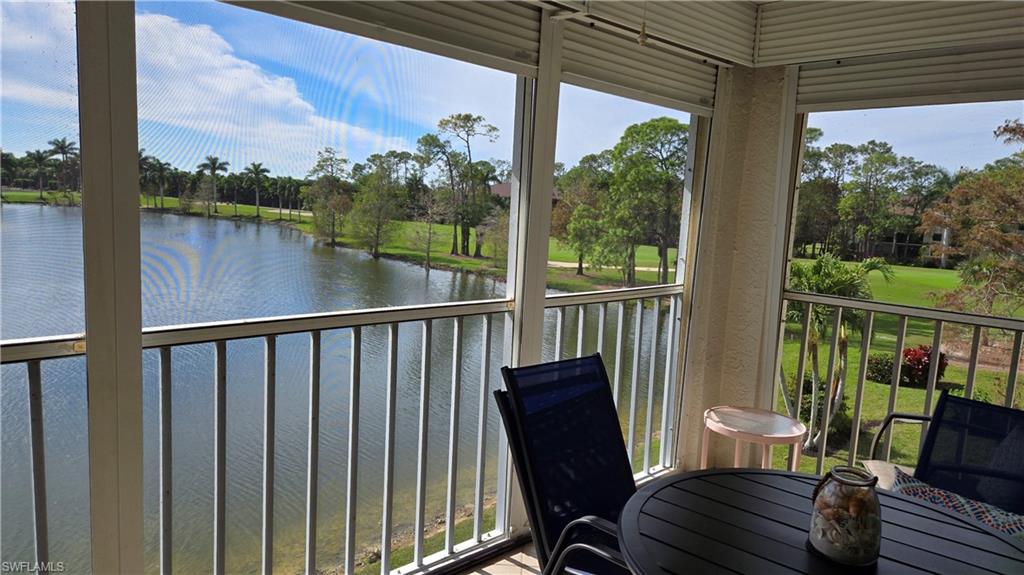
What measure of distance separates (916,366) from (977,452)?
62.0 inches

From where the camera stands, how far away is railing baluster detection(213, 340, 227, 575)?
6.91 feet

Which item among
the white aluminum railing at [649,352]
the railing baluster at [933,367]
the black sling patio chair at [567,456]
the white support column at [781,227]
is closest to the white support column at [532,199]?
the white aluminum railing at [649,352]

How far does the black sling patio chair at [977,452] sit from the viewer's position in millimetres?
2123

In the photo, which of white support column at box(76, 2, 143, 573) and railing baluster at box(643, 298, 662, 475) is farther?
railing baluster at box(643, 298, 662, 475)

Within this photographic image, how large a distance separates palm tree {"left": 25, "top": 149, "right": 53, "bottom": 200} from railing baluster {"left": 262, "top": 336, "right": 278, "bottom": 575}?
819 millimetres

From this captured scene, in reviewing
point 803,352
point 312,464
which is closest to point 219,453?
point 312,464

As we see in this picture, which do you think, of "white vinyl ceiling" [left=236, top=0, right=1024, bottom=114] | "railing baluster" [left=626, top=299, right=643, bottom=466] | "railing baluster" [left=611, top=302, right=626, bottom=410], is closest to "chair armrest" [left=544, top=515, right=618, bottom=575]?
"white vinyl ceiling" [left=236, top=0, right=1024, bottom=114]

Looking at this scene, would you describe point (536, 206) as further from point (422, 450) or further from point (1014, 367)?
point (1014, 367)

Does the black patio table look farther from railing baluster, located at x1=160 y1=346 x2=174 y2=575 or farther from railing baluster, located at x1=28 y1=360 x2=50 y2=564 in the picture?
railing baluster, located at x1=28 y1=360 x2=50 y2=564

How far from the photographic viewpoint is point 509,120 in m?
2.75

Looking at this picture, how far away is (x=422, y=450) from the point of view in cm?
272

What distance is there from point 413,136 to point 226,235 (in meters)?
0.81

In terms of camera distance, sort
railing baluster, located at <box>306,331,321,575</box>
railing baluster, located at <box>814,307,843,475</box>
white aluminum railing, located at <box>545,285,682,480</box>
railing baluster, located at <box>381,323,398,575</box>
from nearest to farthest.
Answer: railing baluster, located at <box>306,331,321,575</box> < railing baluster, located at <box>381,323,398,575</box> < white aluminum railing, located at <box>545,285,682,480</box> < railing baluster, located at <box>814,307,843,475</box>

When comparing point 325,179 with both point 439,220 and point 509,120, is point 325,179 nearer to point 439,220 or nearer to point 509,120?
point 439,220
